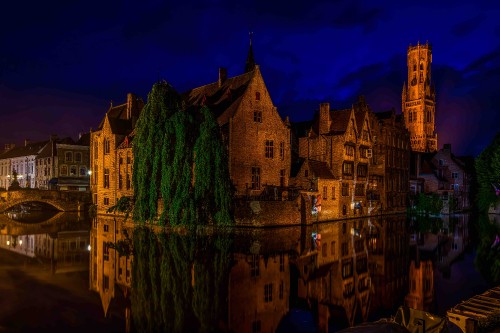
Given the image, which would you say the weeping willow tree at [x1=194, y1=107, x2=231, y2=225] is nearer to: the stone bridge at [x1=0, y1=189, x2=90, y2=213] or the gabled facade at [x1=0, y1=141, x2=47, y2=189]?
the stone bridge at [x1=0, y1=189, x2=90, y2=213]

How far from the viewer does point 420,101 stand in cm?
14862

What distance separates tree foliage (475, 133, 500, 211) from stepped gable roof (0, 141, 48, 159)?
81814 mm

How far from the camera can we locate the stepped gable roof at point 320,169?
51812 millimetres

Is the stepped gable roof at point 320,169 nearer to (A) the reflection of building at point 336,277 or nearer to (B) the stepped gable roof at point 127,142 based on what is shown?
(A) the reflection of building at point 336,277

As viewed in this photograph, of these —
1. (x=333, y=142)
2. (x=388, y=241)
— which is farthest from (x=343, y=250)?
(x=333, y=142)

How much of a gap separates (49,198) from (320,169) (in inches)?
1527

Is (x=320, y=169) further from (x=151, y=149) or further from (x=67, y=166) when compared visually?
(x=67, y=166)

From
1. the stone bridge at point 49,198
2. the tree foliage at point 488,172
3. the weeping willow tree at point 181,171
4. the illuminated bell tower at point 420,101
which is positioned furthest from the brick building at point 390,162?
the illuminated bell tower at point 420,101

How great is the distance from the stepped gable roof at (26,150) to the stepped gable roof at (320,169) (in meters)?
65.4

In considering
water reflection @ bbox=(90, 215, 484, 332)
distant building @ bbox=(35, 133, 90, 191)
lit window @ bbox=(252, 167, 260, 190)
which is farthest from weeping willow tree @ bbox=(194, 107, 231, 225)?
distant building @ bbox=(35, 133, 90, 191)

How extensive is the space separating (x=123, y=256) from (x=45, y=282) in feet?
19.5

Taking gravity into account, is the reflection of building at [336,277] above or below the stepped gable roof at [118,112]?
below

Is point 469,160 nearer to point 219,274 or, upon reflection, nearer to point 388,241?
point 388,241

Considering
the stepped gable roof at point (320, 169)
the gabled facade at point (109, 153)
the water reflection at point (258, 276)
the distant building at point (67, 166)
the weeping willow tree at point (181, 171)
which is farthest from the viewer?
the distant building at point (67, 166)
